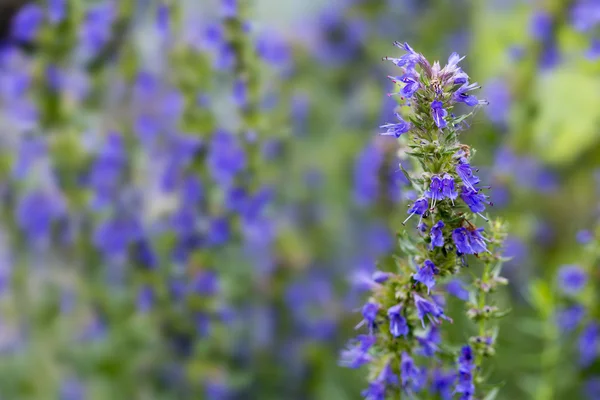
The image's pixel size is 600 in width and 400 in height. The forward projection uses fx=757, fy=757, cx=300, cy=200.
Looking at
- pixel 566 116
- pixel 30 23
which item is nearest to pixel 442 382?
pixel 30 23

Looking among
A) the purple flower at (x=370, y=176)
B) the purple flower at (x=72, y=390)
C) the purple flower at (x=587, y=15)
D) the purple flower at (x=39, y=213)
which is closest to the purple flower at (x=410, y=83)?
the purple flower at (x=370, y=176)

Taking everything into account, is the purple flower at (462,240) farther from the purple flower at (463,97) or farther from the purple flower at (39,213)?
the purple flower at (39,213)

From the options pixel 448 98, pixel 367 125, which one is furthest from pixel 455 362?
pixel 367 125

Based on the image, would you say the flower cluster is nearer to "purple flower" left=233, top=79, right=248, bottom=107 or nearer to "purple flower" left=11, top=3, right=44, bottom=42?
"purple flower" left=233, top=79, right=248, bottom=107

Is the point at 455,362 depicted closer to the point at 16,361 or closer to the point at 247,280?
the point at 247,280

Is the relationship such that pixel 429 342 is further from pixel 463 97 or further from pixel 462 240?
pixel 463 97

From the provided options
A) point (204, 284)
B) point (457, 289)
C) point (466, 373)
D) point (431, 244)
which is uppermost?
point (204, 284)

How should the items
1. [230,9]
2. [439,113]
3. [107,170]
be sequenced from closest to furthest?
[439,113], [230,9], [107,170]

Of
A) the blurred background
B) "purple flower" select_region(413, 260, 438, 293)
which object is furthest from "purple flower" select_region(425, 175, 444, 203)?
the blurred background
